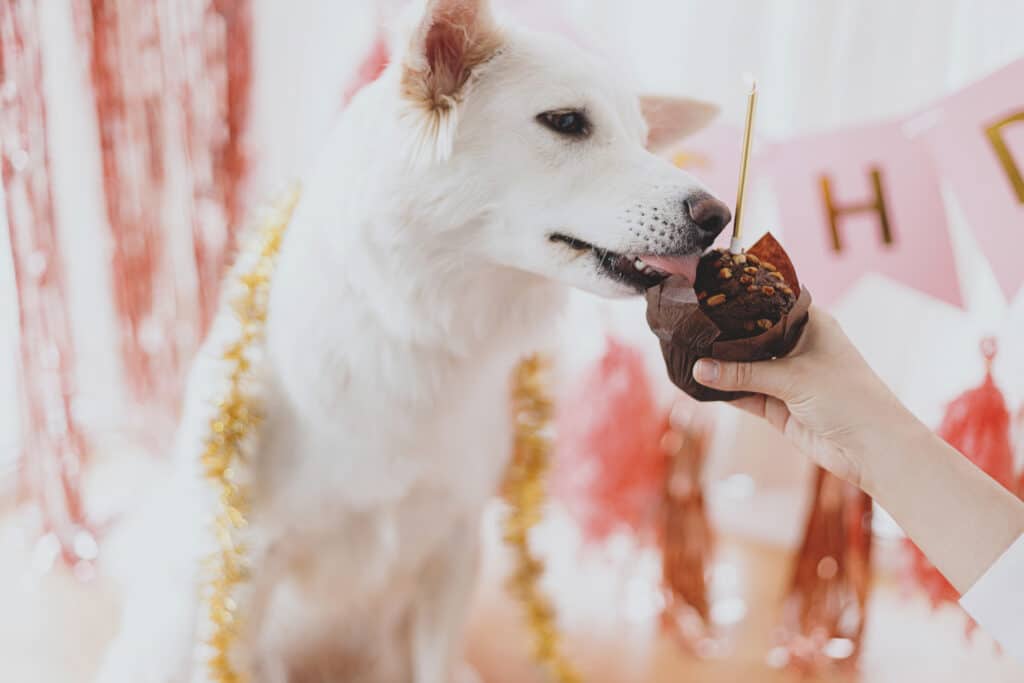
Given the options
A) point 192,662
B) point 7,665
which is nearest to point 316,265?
point 192,662

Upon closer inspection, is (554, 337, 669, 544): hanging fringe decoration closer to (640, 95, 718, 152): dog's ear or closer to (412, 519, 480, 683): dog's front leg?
(412, 519, 480, 683): dog's front leg

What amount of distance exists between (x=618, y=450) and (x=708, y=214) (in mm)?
864

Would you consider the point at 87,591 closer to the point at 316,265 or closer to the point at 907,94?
the point at 316,265

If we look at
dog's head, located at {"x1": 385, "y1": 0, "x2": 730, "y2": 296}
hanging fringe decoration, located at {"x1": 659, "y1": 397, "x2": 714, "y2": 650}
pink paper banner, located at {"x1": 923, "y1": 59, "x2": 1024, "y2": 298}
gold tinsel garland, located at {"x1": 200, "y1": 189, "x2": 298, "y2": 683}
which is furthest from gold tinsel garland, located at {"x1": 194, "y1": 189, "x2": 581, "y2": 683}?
pink paper banner, located at {"x1": 923, "y1": 59, "x2": 1024, "y2": 298}

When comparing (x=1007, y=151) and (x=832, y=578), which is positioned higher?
(x=1007, y=151)

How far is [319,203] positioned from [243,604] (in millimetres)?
519

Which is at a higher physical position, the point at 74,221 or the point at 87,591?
the point at 74,221

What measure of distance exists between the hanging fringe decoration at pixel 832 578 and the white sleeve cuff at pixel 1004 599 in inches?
26.2

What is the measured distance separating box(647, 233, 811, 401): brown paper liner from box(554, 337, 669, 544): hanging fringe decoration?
73cm

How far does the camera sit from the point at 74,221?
180 cm

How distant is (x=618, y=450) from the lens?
65.3 inches

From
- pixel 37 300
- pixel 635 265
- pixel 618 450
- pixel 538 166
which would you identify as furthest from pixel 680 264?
pixel 37 300

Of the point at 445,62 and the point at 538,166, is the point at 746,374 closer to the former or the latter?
the point at 538,166

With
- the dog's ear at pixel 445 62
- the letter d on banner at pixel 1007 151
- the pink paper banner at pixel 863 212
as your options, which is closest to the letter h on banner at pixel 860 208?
the pink paper banner at pixel 863 212
